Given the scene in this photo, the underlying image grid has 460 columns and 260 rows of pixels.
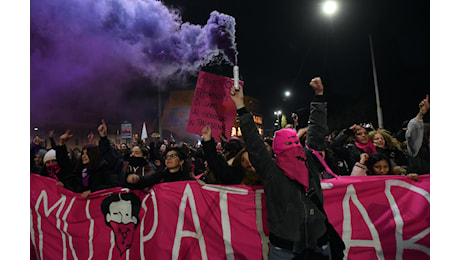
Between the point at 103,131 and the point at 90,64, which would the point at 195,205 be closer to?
the point at 103,131

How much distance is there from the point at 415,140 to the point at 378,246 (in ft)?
5.14

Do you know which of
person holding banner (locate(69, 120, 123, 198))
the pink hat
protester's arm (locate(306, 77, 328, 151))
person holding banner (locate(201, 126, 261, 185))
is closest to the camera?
the pink hat

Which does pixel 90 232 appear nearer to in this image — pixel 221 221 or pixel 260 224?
pixel 221 221

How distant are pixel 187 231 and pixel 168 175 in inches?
29.2

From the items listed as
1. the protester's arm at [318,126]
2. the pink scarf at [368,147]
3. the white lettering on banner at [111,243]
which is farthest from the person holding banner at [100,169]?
the pink scarf at [368,147]

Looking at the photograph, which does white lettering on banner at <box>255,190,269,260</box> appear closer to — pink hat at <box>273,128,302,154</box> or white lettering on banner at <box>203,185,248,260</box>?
white lettering on banner at <box>203,185,248,260</box>

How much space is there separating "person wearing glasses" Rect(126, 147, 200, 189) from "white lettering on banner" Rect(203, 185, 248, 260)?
1.55 feet

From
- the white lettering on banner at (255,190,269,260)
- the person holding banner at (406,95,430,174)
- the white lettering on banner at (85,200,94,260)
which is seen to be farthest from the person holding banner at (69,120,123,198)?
the person holding banner at (406,95,430,174)

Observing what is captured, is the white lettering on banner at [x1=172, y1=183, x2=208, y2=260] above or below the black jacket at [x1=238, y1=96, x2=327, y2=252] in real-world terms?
below

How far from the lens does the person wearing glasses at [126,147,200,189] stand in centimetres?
327

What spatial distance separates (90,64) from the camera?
994 centimetres

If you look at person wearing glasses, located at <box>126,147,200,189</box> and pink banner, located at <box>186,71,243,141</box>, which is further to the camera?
person wearing glasses, located at <box>126,147,200,189</box>

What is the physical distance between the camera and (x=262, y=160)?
203cm

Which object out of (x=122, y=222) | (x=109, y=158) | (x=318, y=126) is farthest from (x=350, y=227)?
(x=109, y=158)
